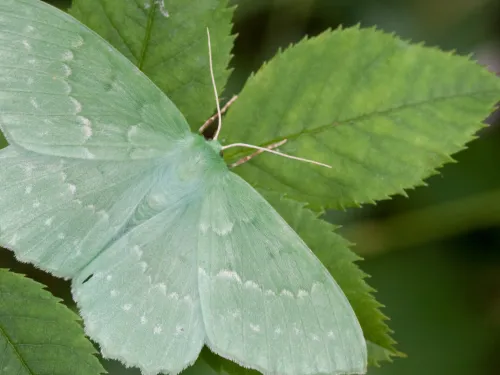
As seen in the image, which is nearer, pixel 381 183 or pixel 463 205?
pixel 381 183

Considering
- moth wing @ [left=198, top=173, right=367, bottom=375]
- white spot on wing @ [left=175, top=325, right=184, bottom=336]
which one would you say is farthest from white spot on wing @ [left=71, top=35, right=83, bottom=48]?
white spot on wing @ [left=175, top=325, right=184, bottom=336]

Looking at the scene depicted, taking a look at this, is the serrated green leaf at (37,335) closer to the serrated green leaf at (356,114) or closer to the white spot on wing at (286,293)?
the white spot on wing at (286,293)

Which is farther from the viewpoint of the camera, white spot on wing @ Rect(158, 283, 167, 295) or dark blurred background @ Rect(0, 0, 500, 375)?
dark blurred background @ Rect(0, 0, 500, 375)

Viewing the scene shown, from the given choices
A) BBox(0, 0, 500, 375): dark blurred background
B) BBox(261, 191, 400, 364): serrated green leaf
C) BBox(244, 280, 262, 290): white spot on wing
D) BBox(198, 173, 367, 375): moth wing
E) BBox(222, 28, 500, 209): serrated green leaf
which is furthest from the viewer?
BBox(0, 0, 500, 375): dark blurred background

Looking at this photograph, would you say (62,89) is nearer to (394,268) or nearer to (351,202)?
(351,202)

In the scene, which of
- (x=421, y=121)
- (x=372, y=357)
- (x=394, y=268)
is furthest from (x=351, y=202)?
(x=394, y=268)

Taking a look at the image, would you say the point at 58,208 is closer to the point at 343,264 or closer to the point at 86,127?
the point at 86,127

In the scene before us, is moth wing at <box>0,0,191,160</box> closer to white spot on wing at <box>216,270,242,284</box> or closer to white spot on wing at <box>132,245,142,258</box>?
white spot on wing at <box>132,245,142,258</box>

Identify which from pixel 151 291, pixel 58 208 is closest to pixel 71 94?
pixel 58 208
